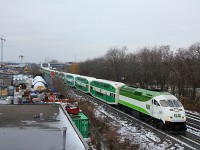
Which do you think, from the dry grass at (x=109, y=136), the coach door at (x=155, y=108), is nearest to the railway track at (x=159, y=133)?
the coach door at (x=155, y=108)

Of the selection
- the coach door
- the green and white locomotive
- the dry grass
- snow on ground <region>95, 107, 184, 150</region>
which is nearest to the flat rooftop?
the dry grass

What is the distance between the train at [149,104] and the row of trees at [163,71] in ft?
40.4

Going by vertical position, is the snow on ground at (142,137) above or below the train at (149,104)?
below

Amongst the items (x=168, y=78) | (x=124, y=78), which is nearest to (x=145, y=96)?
(x=168, y=78)

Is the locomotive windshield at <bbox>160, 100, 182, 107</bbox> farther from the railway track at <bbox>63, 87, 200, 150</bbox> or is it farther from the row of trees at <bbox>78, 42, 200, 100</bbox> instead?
the row of trees at <bbox>78, 42, 200, 100</bbox>

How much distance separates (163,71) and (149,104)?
31946 mm

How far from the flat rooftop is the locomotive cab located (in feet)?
34.3

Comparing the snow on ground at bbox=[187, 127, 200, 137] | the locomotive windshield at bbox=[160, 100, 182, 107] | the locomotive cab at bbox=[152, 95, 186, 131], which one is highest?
the locomotive windshield at bbox=[160, 100, 182, 107]

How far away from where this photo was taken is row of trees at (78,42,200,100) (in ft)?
160

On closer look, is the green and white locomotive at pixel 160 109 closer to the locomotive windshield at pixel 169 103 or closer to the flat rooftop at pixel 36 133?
the locomotive windshield at pixel 169 103

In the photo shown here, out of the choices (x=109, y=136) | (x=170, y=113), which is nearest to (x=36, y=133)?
(x=109, y=136)

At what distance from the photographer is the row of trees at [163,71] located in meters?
48.6

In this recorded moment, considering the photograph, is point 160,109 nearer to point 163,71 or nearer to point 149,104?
point 149,104

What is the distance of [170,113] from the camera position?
25.5 m
